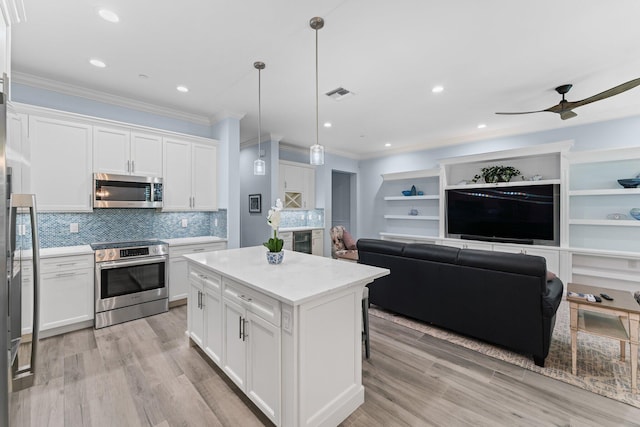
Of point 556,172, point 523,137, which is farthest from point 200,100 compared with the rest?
point 556,172

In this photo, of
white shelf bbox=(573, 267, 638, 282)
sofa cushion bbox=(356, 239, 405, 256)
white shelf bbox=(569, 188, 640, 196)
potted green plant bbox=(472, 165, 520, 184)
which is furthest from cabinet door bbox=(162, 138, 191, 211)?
white shelf bbox=(573, 267, 638, 282)

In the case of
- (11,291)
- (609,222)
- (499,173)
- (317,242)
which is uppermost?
(499,173)

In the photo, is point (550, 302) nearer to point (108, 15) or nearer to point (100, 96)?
point (108, 15)

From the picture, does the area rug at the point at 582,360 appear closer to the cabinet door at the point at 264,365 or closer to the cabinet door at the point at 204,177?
the cabinet door at the point at 264,365

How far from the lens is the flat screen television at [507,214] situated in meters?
4.81

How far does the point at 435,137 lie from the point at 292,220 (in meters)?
3.80

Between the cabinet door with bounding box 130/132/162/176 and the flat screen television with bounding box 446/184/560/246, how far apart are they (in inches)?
219

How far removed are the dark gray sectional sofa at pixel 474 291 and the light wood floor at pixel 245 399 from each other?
10.9 inches

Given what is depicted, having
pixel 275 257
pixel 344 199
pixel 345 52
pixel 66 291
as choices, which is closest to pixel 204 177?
pixel 66 291

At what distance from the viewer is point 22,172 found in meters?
1.26

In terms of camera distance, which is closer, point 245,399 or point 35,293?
point 35,293

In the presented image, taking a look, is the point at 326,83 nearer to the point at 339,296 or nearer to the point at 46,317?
the point at 339,296

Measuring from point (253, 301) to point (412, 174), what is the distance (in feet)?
18.7

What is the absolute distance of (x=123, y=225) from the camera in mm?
3889
